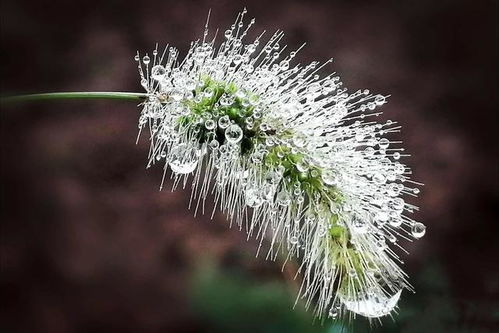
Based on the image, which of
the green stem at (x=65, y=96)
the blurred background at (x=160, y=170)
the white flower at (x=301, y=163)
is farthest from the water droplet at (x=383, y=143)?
the blurred background at (x=160, y=170)

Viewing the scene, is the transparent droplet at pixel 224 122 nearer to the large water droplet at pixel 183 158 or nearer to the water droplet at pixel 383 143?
the large water droplet at pixel 183 158

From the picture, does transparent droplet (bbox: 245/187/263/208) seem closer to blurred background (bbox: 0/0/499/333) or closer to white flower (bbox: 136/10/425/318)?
white flower (bbox: 136/10/425/318)

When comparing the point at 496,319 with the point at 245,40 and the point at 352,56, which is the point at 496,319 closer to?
the point at 352,56

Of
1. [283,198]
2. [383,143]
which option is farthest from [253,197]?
[383,143]

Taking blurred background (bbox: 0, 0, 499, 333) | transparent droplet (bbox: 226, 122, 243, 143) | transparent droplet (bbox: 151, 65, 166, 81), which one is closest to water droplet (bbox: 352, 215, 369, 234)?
transparent droplet (bbox: 226, 122, 243, 143)

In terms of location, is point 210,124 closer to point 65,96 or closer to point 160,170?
point 65,96

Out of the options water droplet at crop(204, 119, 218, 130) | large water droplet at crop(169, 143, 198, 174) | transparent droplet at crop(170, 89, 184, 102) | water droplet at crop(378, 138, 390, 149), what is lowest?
large water droplet at crop(169, 143, 198, 174)
